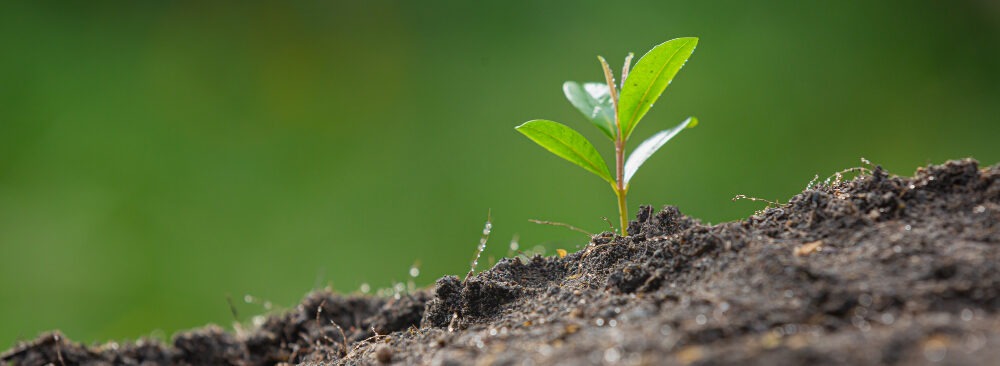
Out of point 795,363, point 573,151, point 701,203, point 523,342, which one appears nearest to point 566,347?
point 523,342

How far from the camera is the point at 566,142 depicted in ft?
3.65

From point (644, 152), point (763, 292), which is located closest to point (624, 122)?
point (644, 152)

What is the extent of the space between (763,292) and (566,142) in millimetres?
421

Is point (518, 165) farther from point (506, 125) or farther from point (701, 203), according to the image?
point (701, 203)

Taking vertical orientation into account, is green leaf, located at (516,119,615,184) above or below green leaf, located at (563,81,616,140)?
below

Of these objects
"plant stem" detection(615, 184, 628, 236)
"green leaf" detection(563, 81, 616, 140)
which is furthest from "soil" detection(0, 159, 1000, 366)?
"green leaf" detection(563, 81, 616, 140)

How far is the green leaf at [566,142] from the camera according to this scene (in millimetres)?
1096

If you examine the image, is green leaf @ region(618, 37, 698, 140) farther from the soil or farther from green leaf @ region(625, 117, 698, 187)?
the soil

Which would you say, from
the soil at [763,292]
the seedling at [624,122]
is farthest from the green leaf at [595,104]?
the soil at [763,292]

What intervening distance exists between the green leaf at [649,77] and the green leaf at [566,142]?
0.20 feet

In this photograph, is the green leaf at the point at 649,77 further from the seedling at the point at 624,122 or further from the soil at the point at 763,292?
the soil at the point at 763,292

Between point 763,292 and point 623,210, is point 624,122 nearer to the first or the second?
point 623,210

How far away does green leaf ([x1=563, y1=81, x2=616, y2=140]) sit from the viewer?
3.75 ft

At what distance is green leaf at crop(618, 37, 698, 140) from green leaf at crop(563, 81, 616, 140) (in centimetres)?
2
